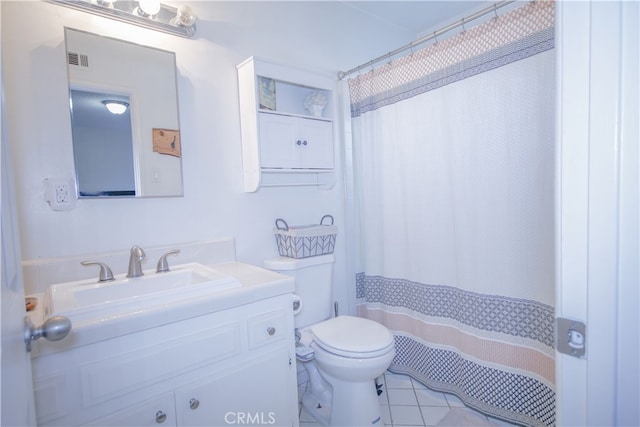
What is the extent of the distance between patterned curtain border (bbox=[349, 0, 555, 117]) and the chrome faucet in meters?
1.52

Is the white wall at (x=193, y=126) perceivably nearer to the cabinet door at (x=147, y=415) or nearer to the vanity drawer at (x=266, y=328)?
Result: the vanity drawer at (x=266, y=328)

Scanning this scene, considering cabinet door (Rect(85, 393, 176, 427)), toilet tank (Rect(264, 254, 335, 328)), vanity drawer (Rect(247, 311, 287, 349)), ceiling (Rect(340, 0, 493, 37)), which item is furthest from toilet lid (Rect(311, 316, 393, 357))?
ceiling (Rect(340, 0, 493, 37))

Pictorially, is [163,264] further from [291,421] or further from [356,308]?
[356,308]

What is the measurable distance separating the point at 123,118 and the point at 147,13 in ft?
1.56

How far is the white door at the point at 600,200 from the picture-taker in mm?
460

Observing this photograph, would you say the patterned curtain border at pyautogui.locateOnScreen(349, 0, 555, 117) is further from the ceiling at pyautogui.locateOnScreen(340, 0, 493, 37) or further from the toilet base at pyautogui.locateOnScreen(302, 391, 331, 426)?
the toilet base at pyautogui.locateOnScreen(302, 391, 331, 426)

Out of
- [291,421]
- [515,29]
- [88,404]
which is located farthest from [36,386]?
[515,29]

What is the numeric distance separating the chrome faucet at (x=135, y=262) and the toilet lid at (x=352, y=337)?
2.81 ft

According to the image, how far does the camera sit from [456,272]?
66.9 inches

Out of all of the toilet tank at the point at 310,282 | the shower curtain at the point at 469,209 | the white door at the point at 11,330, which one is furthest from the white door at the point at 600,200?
the toilet tank at the point at 310,282

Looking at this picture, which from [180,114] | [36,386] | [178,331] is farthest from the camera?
[180,114]

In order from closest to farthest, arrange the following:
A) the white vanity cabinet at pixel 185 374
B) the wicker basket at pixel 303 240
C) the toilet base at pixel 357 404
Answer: the white vanity cabinet at pixel 185 374, the toilet base at pixel 357 404, the wicker basket at pixel 303 240

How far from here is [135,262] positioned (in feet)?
4.43

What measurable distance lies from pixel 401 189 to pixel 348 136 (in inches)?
21.8
